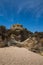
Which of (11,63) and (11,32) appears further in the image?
(11,32)

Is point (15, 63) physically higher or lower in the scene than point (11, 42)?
lower

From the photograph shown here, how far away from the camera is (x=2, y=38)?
22.4 metres

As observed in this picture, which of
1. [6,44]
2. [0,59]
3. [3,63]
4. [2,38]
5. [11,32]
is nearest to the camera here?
[3,63]

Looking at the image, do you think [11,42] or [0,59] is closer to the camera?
[0,59]

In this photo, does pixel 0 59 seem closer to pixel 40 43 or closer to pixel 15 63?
pixel 15 63

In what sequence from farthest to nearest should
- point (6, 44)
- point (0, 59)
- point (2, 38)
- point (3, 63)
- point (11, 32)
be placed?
point (11, 32) < point (2, 38) < point (6, 44) < point (0, 59) < point (3, 63)

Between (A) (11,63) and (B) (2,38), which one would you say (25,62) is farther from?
(B) (2,38)

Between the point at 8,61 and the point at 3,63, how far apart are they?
754mm

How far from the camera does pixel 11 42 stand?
2259 centimetres

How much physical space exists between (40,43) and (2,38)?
228 inches

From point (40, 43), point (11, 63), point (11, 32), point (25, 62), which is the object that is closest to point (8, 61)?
point (11, 63)

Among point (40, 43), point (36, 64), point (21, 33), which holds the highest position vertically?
point (21, 33)

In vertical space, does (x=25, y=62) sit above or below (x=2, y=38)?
below

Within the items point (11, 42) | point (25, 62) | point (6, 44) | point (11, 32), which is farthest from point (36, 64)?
point (11, 32)
